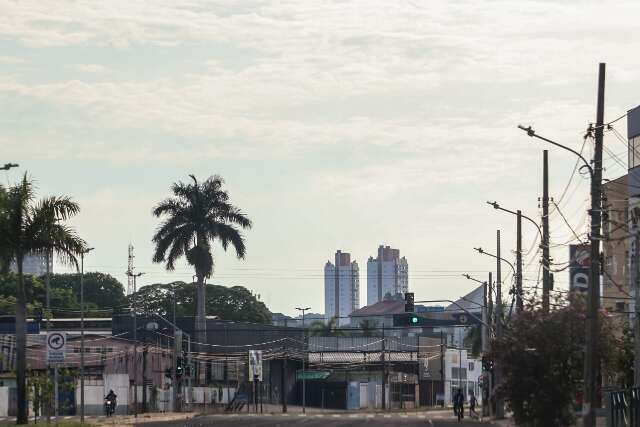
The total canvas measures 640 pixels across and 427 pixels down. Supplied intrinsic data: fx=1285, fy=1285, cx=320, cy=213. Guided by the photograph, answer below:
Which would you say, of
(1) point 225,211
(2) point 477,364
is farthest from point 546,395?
(2) point 477,364

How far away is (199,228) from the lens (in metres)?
108

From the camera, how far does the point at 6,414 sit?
79000 mm

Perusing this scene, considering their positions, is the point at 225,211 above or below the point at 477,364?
above

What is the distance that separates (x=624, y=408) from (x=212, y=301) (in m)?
142

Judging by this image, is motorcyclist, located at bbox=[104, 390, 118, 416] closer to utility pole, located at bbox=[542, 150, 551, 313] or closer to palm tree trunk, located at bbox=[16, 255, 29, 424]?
palm tree trunk, located at bbox=[16, 255, 29, 424]

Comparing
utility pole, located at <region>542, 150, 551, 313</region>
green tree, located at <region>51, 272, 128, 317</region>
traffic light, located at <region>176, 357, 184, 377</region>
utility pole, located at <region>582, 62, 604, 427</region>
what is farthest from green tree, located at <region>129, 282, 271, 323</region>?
utility pole, located at <region>582, 62, 604, 427</region>

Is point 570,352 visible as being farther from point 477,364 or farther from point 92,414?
point 477,364

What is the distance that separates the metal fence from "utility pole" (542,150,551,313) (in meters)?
4.01

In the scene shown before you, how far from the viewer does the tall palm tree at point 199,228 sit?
106938mm

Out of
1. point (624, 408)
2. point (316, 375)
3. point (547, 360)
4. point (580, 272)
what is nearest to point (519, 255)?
point (580, 272)

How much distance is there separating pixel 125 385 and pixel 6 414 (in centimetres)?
1114

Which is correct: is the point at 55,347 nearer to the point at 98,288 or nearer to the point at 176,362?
the point at 176,362

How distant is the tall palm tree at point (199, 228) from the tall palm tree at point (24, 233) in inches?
2350

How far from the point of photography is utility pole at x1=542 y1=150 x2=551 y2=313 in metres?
46.4
